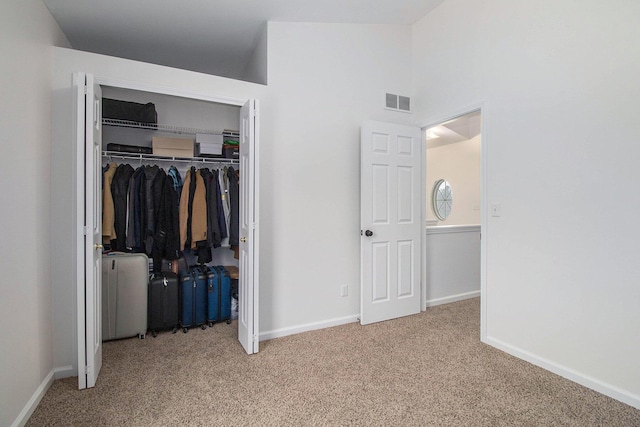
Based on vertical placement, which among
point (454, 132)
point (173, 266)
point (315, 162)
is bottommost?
point (173, 266)

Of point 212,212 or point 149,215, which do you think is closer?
point 149,215

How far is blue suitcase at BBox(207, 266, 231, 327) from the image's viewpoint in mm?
2973

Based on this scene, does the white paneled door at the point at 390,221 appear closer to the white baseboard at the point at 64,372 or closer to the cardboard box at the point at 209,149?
the cardboard box at the point at 209,149

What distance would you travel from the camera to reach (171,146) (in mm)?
3074

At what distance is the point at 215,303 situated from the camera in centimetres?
299

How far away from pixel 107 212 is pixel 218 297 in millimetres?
1254

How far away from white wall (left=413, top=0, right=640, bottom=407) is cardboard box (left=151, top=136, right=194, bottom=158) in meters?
2.69

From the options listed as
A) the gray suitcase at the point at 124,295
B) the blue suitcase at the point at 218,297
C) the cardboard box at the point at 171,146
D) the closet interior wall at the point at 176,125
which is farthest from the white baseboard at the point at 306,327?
the cardboard box at the point at 171,146

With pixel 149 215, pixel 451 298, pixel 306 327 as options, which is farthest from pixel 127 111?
pixel 451 298

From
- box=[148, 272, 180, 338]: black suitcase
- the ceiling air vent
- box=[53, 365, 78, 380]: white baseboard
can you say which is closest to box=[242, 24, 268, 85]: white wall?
the ceiling air vent

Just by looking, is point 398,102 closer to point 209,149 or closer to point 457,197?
point 209,149

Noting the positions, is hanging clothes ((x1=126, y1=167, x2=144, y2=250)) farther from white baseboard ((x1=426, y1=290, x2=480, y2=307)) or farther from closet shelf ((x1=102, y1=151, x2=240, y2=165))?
white baseboard ((x1=426, y1=290, x2=480, y2=307))

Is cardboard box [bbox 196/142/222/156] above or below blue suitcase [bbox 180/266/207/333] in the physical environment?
above

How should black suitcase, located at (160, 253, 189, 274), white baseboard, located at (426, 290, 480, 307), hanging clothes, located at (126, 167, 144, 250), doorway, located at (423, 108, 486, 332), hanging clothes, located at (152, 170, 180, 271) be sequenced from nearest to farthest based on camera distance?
hanging clothes, located at (126, 167, 144, 250), hanging clothes, located at (152, 170, 180, 271), black suitcase, located at (160, 253, 189, 274), white baseboard, located at (426, 290, 480, 307), doorway, located at (423, 108, 486, 332)
